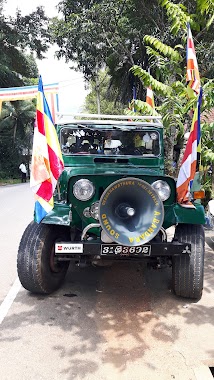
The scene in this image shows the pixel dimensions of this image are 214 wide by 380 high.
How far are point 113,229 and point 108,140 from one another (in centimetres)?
210

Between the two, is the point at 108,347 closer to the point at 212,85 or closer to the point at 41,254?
the point at 41,254

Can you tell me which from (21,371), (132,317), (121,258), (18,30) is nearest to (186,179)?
(121,258)

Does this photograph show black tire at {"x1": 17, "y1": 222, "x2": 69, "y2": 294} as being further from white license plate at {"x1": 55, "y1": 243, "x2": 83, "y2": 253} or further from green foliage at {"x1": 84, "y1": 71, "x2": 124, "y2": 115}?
green foliage at {"x1": 84, "y1": 71, "x2": 124, "y2": 115}

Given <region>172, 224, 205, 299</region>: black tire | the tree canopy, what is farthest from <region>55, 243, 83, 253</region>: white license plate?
the tree canopy

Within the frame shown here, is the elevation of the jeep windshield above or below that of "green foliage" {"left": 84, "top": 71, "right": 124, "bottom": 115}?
below

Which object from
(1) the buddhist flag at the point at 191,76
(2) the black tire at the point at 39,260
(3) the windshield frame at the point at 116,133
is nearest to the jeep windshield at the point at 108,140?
(3) the windshield frame at the point at 116,133

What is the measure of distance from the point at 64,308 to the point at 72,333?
1.87ft

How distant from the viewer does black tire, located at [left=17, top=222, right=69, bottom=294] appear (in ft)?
13.8

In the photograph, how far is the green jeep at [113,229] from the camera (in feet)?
12.1

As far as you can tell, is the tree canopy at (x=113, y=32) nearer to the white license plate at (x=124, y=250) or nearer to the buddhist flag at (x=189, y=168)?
the buddhist flag at (x=189, y=168)

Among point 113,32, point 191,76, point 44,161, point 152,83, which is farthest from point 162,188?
point 113,32

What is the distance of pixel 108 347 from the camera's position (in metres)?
3.35

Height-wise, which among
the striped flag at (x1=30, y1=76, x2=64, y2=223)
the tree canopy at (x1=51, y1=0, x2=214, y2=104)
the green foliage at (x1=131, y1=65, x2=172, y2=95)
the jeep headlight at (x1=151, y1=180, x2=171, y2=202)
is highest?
the tree canopy at (x1=51, y1=0, x2=214, y2=104)

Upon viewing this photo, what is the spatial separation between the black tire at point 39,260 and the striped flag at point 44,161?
522 mm
